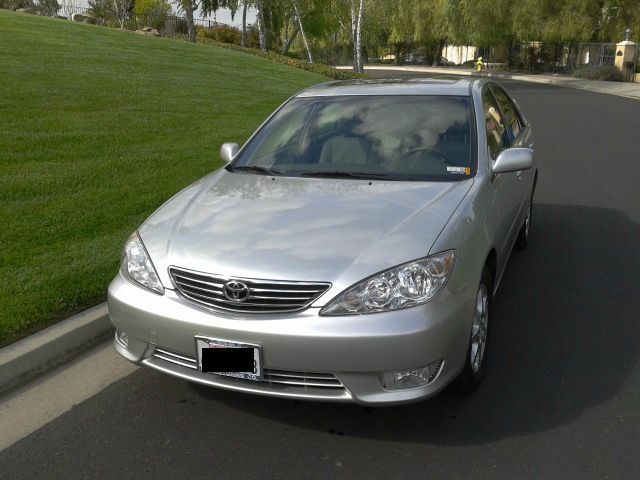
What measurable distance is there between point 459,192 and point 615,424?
4.64 ft

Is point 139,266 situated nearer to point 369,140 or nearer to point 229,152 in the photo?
point 229,152

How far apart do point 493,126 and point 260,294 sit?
2.56 meters

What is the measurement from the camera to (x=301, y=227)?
3.51 meters

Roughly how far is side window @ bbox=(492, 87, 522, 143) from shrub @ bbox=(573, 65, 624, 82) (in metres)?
34.3

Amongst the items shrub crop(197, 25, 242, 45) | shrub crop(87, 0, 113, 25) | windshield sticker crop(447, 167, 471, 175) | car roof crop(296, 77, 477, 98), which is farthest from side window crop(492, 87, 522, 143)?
shrub crop(87, 0, 113, 25)

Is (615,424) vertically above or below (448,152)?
below

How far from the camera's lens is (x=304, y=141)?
4.82m

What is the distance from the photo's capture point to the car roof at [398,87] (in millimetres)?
4898

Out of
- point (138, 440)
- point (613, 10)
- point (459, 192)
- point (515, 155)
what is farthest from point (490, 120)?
point (613, 10)

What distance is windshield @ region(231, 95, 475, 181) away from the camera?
4344 mm

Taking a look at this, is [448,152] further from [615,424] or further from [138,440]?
[138,440]

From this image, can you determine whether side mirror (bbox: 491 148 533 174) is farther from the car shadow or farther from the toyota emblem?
the toyota emblem

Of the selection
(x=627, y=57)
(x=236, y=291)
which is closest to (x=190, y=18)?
(x=627, y=57)

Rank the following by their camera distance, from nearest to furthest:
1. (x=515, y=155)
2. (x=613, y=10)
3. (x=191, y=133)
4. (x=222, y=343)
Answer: (x=222, y=343), (x=515, y=155), (x=191, y=133), (x=613, y=10)
